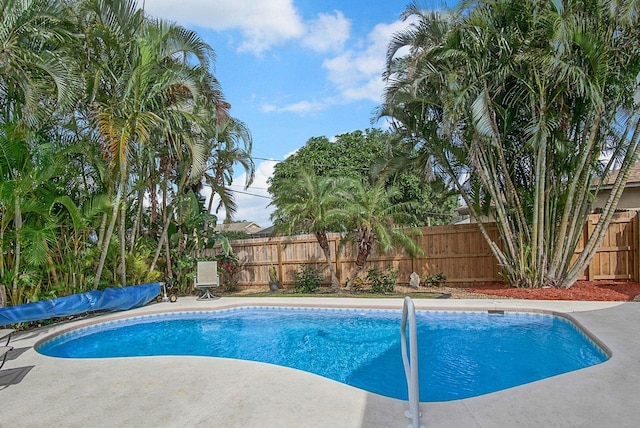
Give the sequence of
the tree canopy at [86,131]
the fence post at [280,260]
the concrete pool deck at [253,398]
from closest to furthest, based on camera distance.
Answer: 1. the concrete pool deck at [253,398]
2. the tree canopy at [86,131]
3. the fence post at [280,260]

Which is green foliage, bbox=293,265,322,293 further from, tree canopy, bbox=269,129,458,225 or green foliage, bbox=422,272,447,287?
tree canopy, bbox=269,129,458,225

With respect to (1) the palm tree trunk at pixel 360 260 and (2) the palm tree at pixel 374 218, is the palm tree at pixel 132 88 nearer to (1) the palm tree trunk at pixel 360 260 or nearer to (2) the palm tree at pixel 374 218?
(2) the palm tree at pixel 374 218

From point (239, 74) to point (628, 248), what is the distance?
497 inches

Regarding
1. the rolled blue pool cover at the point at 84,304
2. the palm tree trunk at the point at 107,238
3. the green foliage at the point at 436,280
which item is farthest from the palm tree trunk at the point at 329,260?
the palm tree trunk at the point at 107,238

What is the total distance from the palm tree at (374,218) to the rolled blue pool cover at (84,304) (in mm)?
5547

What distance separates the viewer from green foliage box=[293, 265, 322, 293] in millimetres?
12648

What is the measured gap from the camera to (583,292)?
9.52 metres

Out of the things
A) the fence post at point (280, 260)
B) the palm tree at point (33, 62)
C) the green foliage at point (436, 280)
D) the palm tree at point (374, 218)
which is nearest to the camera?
the palm tree at point (33, 62)

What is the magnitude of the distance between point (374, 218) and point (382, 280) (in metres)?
1.90

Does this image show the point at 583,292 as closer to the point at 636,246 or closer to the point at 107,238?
the point at 636,246

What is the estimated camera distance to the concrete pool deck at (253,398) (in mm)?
3346

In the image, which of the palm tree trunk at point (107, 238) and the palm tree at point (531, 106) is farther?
the palm tree trunk at point (107, 238)

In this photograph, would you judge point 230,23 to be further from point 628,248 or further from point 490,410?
point 628,248

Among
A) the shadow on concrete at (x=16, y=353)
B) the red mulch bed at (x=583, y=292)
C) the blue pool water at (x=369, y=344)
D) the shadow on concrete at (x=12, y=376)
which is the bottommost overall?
the blue pool water at (x=369, y=344)
